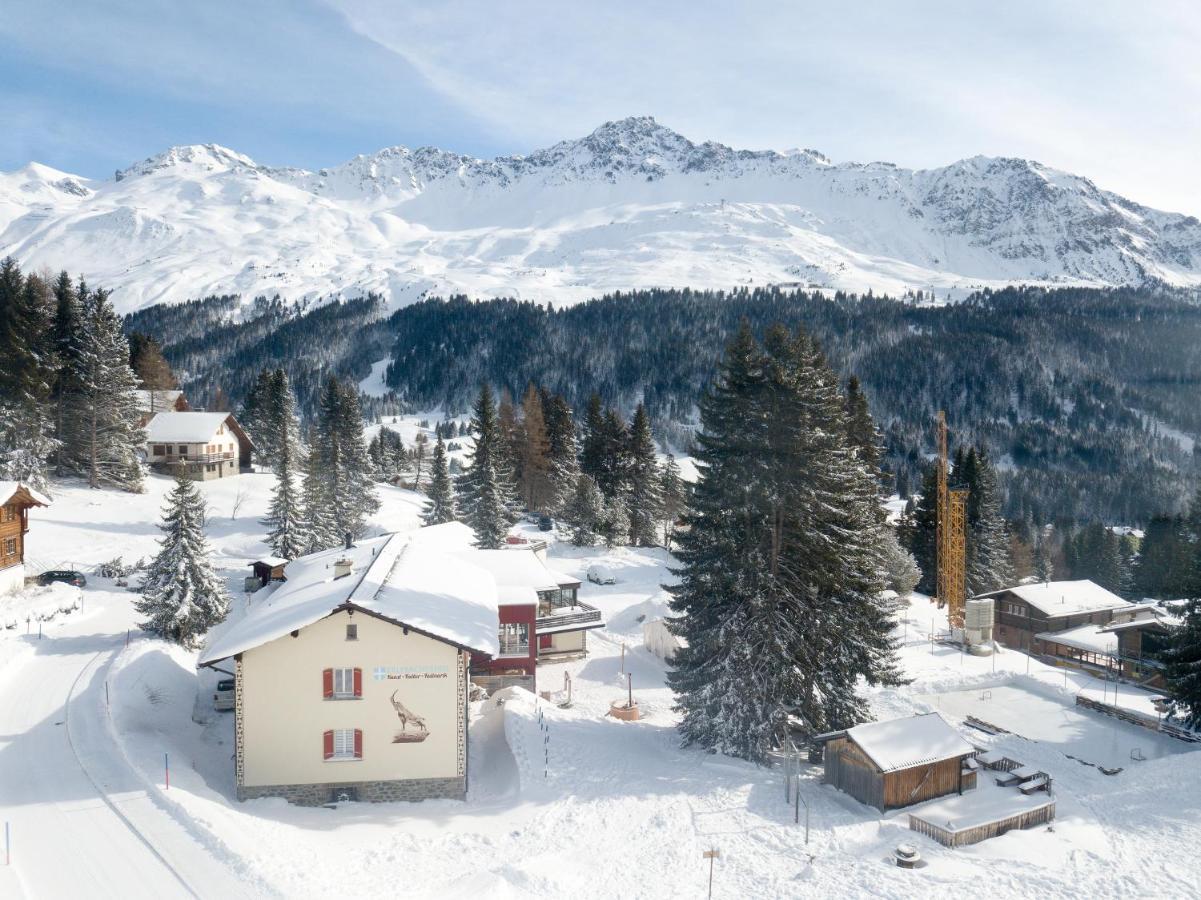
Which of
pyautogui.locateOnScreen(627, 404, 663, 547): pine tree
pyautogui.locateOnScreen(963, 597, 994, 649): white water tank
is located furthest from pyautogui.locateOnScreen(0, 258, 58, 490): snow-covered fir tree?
pyautogui.locateOnScreen(963, 597, 994, 649): white water tank

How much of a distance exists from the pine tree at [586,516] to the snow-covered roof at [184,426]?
36400 millimetres

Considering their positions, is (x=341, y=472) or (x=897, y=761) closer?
(x=897, y=761)

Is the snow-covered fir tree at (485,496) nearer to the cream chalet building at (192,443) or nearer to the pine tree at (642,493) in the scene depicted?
the pine tree at (642,493)

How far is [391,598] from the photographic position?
2617 cm

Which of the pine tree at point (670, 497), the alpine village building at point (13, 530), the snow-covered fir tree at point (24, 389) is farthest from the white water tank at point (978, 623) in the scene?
the snow-covered fir tree at point (24, 389)

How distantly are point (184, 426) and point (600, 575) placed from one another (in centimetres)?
4564

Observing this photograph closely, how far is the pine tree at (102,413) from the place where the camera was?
61781 millimetres

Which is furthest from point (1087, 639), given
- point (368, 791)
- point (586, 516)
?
point (368, 791)

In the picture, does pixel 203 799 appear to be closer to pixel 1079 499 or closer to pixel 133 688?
pixel 133 688

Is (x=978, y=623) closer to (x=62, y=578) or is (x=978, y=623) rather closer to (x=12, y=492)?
(x=62, y=578)

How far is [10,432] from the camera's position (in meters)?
54.1

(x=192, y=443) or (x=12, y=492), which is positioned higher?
(x=192, y=443)

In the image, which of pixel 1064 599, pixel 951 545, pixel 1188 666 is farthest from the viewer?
pixel 951 545

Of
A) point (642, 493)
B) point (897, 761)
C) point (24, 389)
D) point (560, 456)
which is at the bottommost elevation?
point (897, 761)
